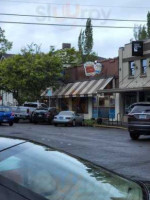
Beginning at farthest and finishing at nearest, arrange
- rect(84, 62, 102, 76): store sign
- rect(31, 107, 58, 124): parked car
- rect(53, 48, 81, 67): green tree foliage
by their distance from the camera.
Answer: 1. rect(53, 48, 81, 67): green tree foliage
2. rect(84, 62, 102, 76): store sign
3. rect(31, 107, 58, 124): parked car

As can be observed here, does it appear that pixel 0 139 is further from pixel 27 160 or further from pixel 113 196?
pixel 113 196

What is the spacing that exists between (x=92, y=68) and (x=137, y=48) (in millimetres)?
7459

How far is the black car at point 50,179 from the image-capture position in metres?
2.78

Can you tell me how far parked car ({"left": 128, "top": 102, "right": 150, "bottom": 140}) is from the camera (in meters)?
17.3

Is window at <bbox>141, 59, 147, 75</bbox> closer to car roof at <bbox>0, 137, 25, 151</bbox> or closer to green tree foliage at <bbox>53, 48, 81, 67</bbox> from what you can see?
green tree foliage at <bbox>53, 48, 81, 67</bbox>

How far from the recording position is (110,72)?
36.4 m

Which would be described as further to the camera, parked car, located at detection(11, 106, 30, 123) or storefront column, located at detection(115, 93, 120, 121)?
parked car, located at detection(11, 106, 30, 123)

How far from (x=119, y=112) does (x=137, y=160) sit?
23086 mm

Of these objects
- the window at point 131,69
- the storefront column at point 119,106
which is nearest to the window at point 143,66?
the window at point 131,69

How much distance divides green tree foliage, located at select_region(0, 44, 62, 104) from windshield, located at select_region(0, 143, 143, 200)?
3671cm

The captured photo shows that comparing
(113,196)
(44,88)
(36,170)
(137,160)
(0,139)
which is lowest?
(137,160)

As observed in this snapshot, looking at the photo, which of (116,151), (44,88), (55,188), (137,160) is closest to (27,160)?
(55,188)

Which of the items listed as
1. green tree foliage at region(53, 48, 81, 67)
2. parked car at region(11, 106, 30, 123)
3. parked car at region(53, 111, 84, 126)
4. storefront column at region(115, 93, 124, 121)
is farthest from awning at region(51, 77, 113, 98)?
green tree foliage at region(53, 48, 81, 67)

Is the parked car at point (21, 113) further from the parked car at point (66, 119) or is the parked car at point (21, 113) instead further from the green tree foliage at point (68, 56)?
the green tree foliage at point (68, 56)
